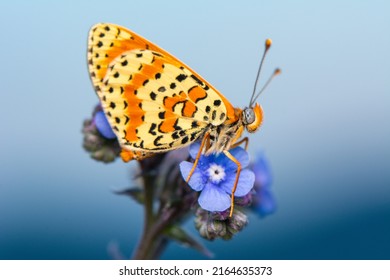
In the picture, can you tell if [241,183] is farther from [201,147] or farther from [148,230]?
[148,230]

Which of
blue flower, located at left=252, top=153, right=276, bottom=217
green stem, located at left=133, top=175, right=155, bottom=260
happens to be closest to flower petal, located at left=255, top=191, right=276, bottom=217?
blue flower, located at left=252, top=153, right=276, bottom=217

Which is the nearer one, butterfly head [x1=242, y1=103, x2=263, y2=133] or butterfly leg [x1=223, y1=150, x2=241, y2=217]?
butterfly leg [x1=223, y1=150, x2=241, y2=217]

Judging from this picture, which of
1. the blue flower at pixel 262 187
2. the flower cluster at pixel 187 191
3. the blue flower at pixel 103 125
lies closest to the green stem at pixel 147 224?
the flower cluster at pixel 187 191

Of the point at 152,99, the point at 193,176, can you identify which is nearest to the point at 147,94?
the point at 152,99

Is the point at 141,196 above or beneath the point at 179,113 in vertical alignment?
beneath

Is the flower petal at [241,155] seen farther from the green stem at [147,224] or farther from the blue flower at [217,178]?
the green stem at [147,224]

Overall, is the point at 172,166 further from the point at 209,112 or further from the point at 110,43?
the point at 110,43

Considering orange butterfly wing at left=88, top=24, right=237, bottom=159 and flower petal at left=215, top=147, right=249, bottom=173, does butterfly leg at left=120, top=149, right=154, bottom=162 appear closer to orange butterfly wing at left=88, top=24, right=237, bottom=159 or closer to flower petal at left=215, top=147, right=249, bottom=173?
orange butterfly wing at left=88, top=24, right=237, bottom=159
